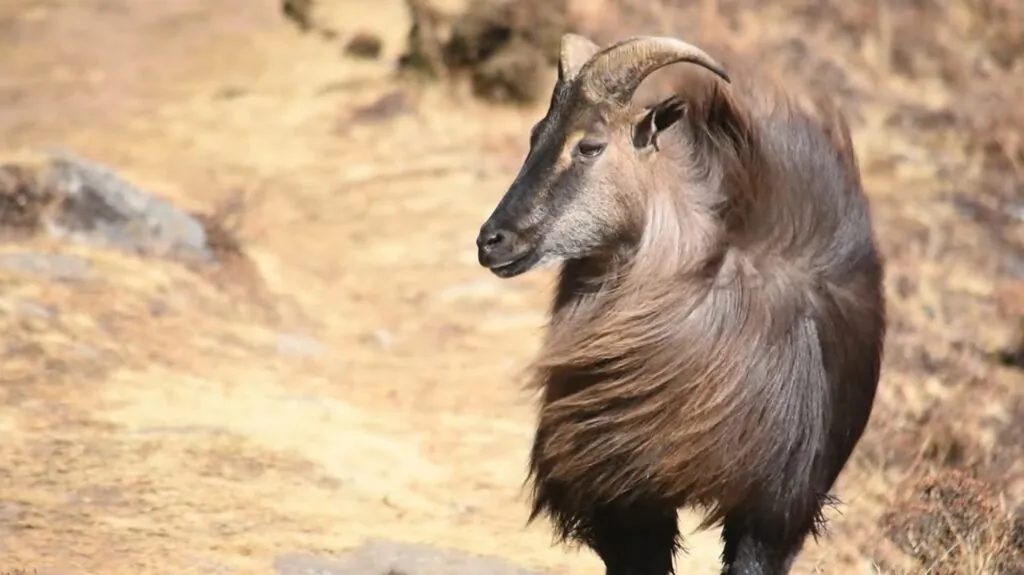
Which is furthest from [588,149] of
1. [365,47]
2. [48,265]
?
[365,47]

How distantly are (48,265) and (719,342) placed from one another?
16.8ft

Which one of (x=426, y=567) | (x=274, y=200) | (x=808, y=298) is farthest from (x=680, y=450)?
(x=274, y=200)

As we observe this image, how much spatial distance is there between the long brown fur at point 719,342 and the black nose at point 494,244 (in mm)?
320

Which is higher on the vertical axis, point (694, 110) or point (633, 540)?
point (694, 110)

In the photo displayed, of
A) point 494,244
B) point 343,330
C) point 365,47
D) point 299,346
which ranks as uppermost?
point 494,244

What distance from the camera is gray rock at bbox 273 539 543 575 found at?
19.9 feet

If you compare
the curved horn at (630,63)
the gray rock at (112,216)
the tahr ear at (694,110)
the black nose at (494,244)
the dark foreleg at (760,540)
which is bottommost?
the gray rock at (112,216)

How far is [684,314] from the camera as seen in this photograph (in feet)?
16.4

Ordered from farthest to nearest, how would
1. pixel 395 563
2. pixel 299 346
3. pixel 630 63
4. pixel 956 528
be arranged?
pixel 299 346 < pixel 395 563 < pixel 956 528 < pixel 630 63

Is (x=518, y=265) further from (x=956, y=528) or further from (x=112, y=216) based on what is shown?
(x=112, y=216)

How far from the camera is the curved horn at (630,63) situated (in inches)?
198

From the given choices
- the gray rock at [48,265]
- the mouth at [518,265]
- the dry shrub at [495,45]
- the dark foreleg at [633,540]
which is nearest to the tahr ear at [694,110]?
the mouth at [518,265]

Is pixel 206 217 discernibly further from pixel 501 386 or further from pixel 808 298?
pixel 808 298

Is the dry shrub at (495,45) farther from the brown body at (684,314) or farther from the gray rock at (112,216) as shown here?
the brown body at (684,314)
